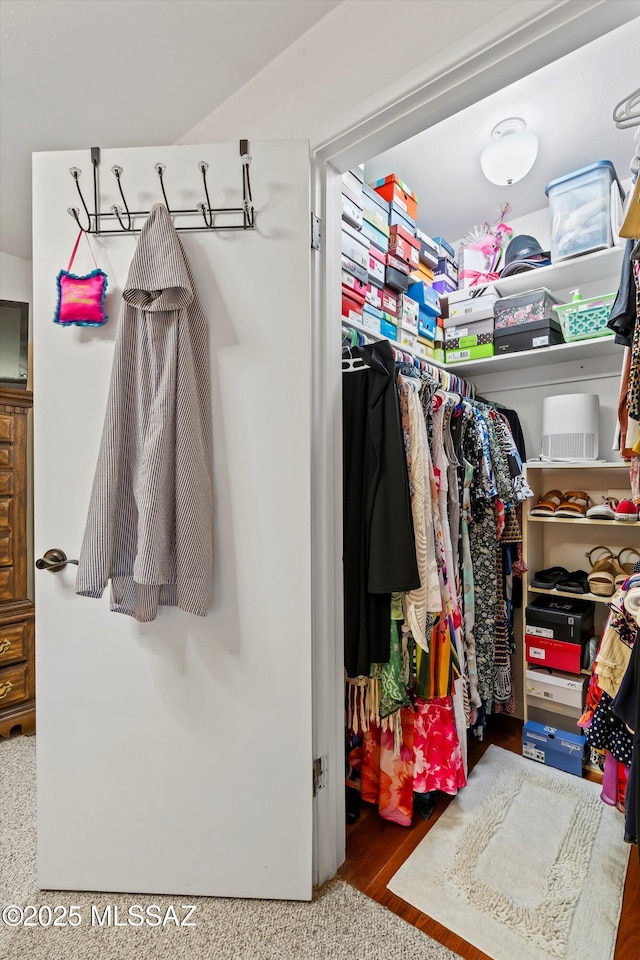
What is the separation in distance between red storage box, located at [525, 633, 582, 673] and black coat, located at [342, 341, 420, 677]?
966 mm

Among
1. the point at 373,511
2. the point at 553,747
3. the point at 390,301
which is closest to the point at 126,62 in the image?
the point at 390,301

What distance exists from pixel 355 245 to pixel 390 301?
299 mm

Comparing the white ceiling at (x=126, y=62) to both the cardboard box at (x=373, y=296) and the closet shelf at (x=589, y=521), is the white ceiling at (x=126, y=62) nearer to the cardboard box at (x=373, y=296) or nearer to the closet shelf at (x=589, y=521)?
the cardboard box at (x=373, y=296)

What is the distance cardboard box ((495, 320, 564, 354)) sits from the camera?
6.51ft

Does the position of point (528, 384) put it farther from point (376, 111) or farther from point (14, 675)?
point (14, 675)

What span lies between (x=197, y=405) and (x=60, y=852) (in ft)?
4.40

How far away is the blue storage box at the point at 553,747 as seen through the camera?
1.86 meters

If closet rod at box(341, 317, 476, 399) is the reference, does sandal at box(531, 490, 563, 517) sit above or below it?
below

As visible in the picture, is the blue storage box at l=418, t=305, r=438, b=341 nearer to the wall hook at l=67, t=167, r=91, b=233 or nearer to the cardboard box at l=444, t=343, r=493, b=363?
the cardboard box at l=444, t=343, r=493, b=363

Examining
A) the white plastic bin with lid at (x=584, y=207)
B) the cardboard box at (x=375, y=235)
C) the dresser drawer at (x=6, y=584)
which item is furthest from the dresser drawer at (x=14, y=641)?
the white plastic bin with lid at (x=584, y=207)

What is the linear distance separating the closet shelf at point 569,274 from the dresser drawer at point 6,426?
2.42 metres

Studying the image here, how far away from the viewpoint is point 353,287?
5.46ft

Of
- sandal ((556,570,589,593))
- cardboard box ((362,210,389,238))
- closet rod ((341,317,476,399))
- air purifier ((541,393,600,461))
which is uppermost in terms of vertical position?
cardboard box ((362,210,389,238))

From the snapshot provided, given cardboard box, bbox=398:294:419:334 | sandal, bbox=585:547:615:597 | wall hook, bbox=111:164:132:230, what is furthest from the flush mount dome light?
sandal, bbox=585:547:615:597
